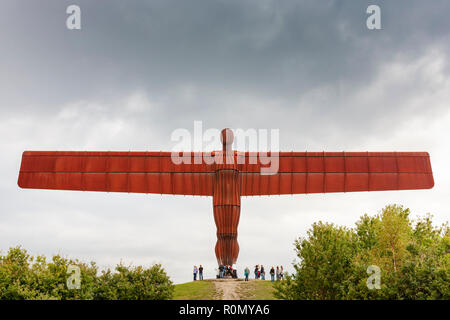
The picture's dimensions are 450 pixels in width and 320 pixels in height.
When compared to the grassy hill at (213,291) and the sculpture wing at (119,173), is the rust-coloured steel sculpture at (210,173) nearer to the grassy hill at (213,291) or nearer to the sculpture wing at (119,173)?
the sculpture wing at (119,173)

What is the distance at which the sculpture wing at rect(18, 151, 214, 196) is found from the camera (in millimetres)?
31812

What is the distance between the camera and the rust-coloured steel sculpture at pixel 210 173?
31797 millimetres

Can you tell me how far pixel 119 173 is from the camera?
3203cm

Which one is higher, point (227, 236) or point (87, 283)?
point (227, 236)

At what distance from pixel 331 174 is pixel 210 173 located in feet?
32.2

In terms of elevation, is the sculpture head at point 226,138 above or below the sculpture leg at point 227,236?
above

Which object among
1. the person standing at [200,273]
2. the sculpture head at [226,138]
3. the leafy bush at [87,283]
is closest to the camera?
the leafy bush at [87,283]

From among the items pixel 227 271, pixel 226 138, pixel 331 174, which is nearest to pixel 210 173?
pixel 226 138

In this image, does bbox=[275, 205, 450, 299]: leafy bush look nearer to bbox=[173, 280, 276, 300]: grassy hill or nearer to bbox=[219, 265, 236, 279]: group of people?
bbox=[173, 280, 276, 300]: grassy hill

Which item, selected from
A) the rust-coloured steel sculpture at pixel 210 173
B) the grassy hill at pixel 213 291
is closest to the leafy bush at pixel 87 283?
the grassy hill at pixel 213 291

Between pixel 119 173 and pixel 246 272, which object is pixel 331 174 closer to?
pixel 246 272

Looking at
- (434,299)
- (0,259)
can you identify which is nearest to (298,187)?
(434,299)

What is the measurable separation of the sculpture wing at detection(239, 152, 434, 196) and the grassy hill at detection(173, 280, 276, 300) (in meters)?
7.35
